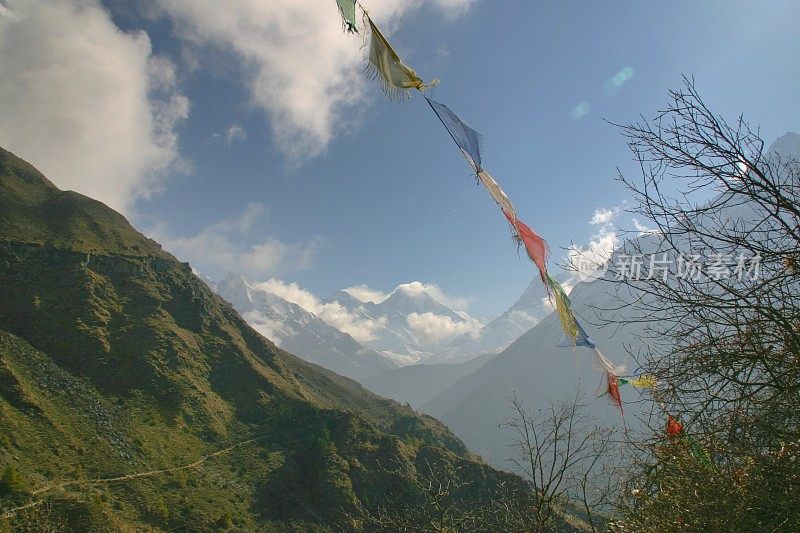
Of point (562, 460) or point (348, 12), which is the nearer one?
point (348, 12)

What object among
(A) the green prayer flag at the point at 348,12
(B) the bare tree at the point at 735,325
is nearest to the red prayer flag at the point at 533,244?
(B) the bare tree at the point at 735,325

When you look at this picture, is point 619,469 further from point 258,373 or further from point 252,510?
point 258,373

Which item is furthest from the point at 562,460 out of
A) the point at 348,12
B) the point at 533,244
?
the point at 348,12

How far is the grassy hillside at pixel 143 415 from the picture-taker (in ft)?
119

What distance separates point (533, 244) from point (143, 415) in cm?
6087

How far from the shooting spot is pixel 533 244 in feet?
19.4

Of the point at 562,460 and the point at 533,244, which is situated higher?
the point at 533,244

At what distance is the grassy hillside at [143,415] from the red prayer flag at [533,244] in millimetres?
24271

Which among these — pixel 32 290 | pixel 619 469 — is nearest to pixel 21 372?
pixel 32 290

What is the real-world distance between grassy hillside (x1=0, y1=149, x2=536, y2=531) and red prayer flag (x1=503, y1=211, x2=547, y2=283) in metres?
24.3

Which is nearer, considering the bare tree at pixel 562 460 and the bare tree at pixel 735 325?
the bare tree at pixel 735 325

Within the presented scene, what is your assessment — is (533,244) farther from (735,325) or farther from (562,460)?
(562,460)

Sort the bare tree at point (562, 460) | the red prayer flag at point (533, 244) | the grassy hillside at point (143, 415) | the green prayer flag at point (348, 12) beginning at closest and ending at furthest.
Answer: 1. the green prayer flag at point (348, 12)
2. the red prayer flag at point (533, 244)
3. the bare tree at point (562, 460)
4. the grassy hillside at point (143, 415)

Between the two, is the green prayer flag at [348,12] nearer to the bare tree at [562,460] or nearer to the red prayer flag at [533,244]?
the red prayer flag at [533,244]
